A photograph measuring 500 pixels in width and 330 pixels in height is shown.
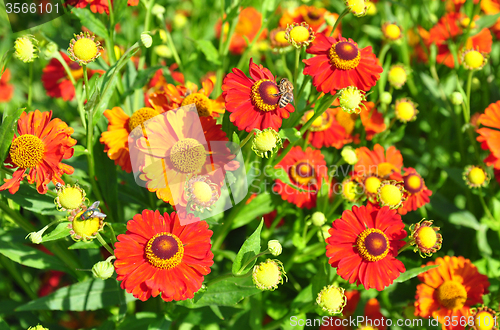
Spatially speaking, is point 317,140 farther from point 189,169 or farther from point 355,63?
point 189,169

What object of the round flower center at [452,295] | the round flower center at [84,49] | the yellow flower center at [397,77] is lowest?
the round flower center at [452,295]

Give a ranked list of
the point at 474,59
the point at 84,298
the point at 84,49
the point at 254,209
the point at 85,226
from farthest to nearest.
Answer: the point at 474,59
the point at 254,209
the point at 84,298
the point at 84,49
the point at 85,226

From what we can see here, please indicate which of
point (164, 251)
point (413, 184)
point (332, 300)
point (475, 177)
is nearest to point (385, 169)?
point (413, 184)

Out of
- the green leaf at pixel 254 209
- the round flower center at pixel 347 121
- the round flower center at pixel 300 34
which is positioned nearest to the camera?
the round flower center at pixel 300 34

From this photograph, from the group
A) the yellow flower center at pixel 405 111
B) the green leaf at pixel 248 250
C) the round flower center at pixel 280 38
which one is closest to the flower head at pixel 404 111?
the yellow flower center at pixel 405 111

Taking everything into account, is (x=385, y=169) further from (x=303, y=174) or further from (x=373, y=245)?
(x=373, y=245)

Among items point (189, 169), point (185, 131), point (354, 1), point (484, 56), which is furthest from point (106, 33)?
point (484, 56)

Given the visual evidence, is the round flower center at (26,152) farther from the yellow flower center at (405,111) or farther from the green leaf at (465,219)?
the green leaf at (465,219)
